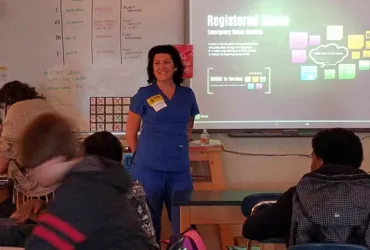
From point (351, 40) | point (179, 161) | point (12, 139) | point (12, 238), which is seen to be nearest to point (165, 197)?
point (179, 161)

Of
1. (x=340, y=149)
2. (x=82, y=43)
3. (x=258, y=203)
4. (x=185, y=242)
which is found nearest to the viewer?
(x=185, y=242)

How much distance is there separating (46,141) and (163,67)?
6.90 feet

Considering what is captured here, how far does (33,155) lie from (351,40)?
3.39 metres

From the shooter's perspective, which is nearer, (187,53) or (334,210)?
(334,210)

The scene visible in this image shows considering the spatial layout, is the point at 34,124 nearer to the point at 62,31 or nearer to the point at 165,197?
the point at 165,197

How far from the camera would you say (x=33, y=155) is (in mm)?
1384

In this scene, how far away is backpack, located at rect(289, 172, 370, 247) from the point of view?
2.06 meters

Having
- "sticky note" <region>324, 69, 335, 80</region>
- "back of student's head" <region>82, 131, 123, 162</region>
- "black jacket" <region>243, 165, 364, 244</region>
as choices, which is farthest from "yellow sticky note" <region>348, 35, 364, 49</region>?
"back of student's head" <region>82, 131, 123, 162</region>

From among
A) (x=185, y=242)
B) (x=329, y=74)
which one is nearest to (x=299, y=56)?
(x=329, y=74)

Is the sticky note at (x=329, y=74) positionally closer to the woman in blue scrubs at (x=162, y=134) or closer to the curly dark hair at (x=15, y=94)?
the woman in blue scrubs at (x=162, y=134)

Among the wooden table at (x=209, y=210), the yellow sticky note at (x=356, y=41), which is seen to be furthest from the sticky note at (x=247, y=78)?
the wooden table at (x=209, y=210)

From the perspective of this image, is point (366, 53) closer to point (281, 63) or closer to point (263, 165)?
point (281, 63)

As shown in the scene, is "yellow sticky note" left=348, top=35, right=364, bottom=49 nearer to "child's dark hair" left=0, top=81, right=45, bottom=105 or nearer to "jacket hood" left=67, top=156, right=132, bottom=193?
"child's dark hair" left=0, top=81, right=45, bottom=105

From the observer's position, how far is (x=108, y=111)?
14.1 ft
